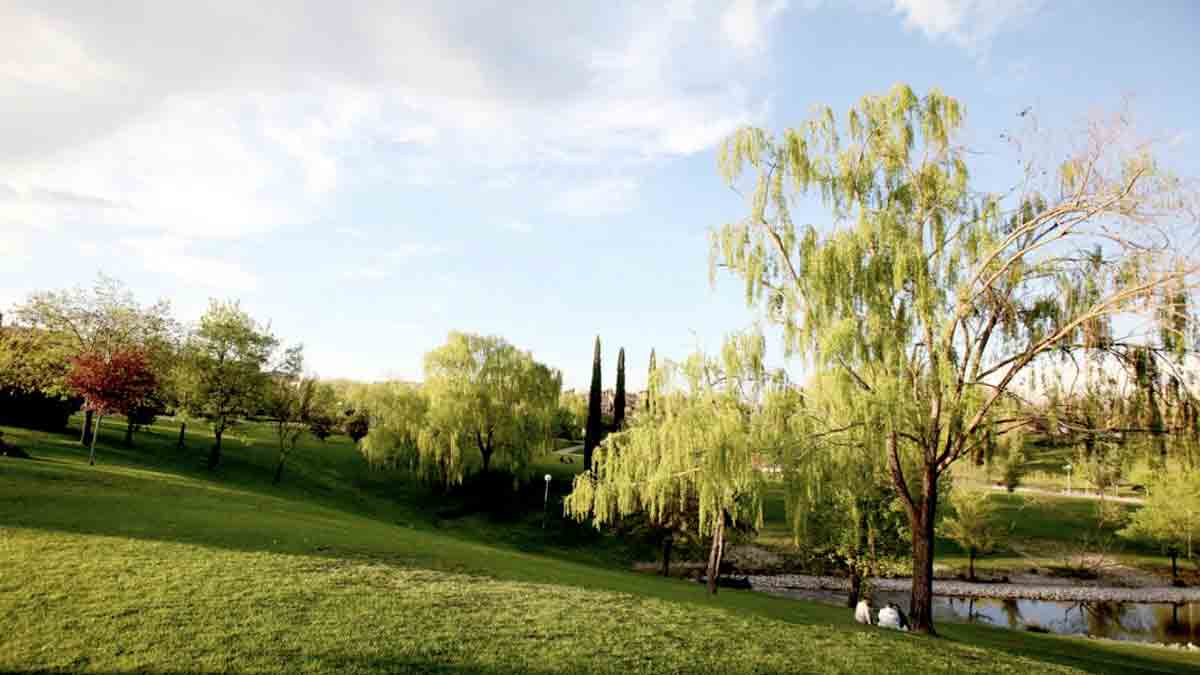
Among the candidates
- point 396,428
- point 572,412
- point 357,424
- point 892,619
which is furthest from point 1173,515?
point 357,424

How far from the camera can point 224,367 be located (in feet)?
114

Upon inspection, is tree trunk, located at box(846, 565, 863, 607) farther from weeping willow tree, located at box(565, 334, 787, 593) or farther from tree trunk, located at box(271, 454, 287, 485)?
tree trunk, located at box(271, 454, 287, 485)

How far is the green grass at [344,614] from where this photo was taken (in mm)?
7910

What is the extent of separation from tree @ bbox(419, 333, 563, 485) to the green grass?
784 inches

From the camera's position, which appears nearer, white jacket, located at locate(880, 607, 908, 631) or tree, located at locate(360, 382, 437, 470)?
white jacket, located at locate(880, 607, 908, 631)

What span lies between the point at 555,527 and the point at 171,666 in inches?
Result: 1204

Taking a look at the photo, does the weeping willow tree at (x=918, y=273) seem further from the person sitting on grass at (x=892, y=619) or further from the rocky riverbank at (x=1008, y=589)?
the rocky riverbank at (x=1008, y=589)

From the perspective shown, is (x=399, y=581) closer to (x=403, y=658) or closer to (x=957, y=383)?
(x=403, y=658)

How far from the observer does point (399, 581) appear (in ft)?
39.2

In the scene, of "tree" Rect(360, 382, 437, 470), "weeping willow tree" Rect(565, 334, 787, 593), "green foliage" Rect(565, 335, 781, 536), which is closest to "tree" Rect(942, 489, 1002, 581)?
"weeping willow tree" Rect(565, 334, 787, 593)

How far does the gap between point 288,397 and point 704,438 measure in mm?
30348

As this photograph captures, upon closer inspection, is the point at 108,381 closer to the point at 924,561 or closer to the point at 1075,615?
the point at 924,561

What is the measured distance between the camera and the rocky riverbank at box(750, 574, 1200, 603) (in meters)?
31.2

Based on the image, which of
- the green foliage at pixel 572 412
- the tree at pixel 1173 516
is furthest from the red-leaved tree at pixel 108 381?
the tree at pixel 1173 516
